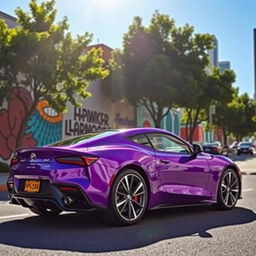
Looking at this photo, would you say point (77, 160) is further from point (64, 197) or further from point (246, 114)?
point (246, 114)

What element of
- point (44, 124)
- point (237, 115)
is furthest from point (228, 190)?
point (237, 115)

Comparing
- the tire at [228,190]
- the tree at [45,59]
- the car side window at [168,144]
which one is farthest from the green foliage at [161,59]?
the car side window at [168,144]

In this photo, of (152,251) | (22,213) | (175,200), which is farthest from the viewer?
(22,213)

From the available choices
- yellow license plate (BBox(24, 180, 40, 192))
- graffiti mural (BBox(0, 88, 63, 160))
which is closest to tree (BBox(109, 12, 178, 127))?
graffiti mural (BBox(0, 88, 63, 160))

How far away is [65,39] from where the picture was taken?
1909cm

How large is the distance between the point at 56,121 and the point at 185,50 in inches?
448

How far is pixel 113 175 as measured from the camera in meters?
5.89

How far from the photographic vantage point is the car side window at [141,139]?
6566 millimetres

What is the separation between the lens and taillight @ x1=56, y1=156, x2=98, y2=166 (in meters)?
5.74

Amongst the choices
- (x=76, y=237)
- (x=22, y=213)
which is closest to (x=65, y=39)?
(x=22, y=213)

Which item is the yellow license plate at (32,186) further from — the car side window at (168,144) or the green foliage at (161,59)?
the green foliage at (161,59)

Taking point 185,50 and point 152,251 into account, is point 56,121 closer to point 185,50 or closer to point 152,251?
point 185,50

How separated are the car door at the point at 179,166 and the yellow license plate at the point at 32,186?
1668mm

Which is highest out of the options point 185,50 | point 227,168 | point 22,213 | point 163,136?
point 185,50
